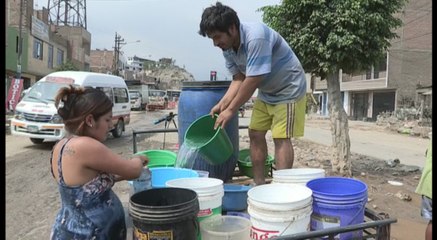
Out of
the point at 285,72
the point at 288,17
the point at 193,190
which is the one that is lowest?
the point at 193,190

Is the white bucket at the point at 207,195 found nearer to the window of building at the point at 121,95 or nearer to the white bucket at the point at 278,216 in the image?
the white bucket at the point at 278,216

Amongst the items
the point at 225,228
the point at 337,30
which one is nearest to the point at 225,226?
the point at 225,228

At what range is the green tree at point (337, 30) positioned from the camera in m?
5.79

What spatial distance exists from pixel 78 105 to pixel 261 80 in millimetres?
1383

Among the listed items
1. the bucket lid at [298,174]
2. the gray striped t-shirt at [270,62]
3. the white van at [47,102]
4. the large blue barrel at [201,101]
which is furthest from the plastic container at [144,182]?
the white van at [47,102]

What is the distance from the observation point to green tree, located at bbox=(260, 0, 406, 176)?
5785 mm

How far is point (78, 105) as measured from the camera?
1826mm

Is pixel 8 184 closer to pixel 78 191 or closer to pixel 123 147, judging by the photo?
pixel 78 191

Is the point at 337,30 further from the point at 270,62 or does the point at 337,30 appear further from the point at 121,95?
the point at 121,95

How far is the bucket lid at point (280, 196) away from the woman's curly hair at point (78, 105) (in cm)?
94

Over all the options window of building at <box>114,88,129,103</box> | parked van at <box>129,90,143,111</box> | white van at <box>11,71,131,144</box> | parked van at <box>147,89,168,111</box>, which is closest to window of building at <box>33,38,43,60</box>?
parked van at <box>129,90,143,111</box>

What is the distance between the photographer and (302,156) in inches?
355

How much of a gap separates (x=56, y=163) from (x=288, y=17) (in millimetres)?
5136

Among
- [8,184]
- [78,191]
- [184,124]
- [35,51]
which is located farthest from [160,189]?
[35,51]
